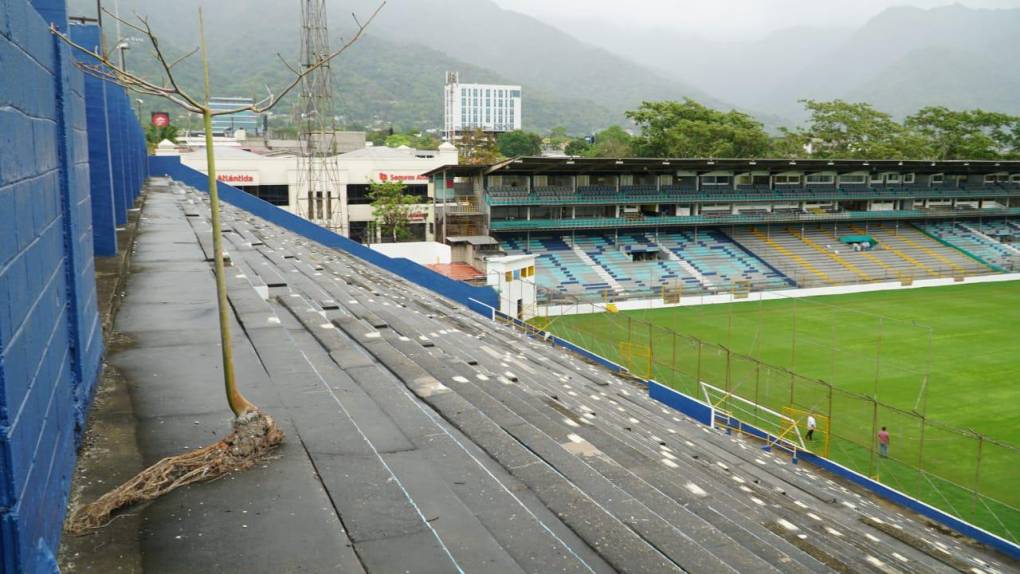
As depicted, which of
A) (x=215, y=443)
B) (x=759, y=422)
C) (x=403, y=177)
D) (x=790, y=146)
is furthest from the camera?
(x=790, y=146)

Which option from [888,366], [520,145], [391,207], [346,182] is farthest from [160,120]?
[888,366]

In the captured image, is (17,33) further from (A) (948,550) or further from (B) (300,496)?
(A) (948,550)

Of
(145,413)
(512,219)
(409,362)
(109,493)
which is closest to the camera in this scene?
(109,493)

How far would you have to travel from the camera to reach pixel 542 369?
15781mm

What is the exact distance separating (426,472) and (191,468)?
1.75 m

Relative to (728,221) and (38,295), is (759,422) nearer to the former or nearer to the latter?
(38,295)

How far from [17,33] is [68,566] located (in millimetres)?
2846

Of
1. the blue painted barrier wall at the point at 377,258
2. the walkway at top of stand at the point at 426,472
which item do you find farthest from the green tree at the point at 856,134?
the walkway at top of stand at the point at 426,472

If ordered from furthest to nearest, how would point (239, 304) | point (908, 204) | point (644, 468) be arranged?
point (908, 204) → point (239, 304) → point (644, 468)

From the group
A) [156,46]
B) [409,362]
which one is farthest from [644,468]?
[156,46]

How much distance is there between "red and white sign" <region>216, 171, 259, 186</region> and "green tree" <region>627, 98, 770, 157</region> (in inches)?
1471

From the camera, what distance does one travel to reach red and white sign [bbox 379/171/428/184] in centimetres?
5634

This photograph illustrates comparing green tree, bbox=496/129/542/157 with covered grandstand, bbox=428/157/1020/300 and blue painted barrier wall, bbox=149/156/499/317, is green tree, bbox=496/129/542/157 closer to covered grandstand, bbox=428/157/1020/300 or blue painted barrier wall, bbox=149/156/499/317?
covered grandstand, bbox=428/157/1020/300

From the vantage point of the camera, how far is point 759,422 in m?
21.8
